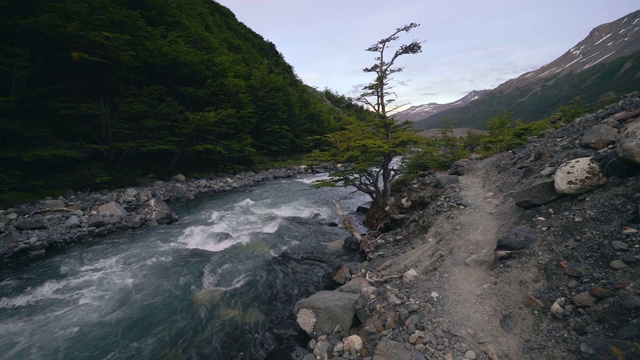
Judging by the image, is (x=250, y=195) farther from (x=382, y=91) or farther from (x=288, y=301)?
(x=288, y=301)

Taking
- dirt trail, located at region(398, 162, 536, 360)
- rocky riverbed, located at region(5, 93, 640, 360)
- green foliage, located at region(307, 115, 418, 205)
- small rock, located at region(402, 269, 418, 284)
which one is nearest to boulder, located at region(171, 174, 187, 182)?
rocky riverbed, located at region(5, 93, 640, 360)

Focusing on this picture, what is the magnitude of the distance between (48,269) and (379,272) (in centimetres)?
1122

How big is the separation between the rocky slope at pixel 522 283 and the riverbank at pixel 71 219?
11150 mm

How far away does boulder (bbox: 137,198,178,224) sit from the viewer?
1405 centimetres

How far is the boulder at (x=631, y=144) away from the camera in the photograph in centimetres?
493

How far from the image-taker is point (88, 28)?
1775 centimetres

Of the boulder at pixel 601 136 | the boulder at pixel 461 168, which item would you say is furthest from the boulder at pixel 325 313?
the boulder at pixel 461 168

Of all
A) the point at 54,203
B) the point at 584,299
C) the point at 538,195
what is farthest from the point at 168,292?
the point at 54,203

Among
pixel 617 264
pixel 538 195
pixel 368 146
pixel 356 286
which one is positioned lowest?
pixel 356 286

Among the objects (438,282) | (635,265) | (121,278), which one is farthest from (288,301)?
(635,265)

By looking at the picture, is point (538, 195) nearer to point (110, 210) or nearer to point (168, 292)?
point (168, 292)

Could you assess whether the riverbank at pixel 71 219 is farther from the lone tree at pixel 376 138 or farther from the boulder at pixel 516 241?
the boulder at pixel 516 241

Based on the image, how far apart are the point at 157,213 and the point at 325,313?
1218cm

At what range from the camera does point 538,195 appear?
6.84 m
